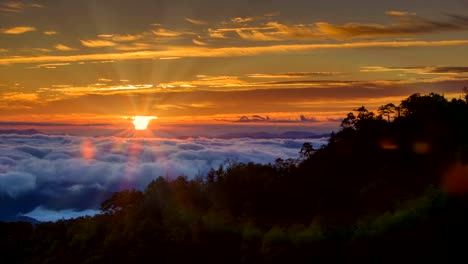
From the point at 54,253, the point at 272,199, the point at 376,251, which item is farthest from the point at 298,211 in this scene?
the point at 54,253

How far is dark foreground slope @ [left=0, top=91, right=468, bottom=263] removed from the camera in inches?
942

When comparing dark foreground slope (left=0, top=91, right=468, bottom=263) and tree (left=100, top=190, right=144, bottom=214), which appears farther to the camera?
tree (left=100, top=190, right=144, bottom=214)

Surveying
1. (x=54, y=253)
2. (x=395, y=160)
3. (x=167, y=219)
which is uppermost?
(x=395, y=160)

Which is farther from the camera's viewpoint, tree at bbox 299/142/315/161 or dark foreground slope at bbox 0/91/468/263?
tree at bbox 299/142/315/161

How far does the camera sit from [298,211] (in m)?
31.5

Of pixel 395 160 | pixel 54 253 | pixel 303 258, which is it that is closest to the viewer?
pixel 303 258

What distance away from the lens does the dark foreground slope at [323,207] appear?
2392 cm

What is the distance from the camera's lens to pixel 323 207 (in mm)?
30750

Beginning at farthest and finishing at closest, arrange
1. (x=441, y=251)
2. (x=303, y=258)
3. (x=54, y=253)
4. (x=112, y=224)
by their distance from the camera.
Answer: (x=54, y=253)
(x=112, y=224)
(x=303, y=258)
(x=441, y=251)

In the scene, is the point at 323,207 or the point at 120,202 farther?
the point at 120,202

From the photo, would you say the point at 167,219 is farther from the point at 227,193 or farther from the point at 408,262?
the point at 408,262

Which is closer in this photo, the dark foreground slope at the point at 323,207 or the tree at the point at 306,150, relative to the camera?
the dark foreground slope at the point at 323,207

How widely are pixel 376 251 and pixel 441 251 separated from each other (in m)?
2.21

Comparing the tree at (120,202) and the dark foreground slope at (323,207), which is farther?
the tree at (120,202)
